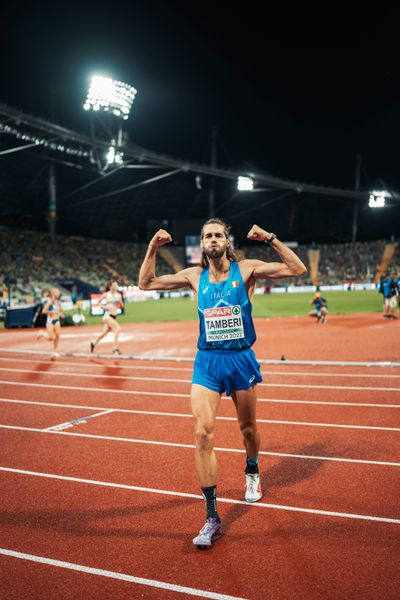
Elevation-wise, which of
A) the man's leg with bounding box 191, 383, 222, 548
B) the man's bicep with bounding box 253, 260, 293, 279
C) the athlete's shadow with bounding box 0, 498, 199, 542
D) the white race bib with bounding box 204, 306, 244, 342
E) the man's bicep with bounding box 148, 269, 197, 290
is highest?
the man's bicep with bounding box 253, 260, 293, 279

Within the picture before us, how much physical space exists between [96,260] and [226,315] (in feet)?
182

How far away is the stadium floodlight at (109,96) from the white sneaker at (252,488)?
41.9 m

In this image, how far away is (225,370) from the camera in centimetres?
411

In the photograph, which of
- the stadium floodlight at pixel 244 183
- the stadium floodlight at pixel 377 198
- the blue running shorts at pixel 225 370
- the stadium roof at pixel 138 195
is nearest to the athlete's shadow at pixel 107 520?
the blue running shorts at pixel 225 370

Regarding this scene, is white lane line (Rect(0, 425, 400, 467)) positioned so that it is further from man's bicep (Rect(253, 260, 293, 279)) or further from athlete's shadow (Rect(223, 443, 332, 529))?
man's bicep (Rect(253, 260, 293, 279))

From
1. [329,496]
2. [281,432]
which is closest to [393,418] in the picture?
[281,432]

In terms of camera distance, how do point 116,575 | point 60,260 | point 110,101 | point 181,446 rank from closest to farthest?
1. point 116,575
2. point 181,446
3. point 110,101
4. point 60,260

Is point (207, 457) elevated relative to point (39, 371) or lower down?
elevated

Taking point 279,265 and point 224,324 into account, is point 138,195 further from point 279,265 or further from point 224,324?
point 224,324

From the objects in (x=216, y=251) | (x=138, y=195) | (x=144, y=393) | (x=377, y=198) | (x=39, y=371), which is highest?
(x=377, y=198)

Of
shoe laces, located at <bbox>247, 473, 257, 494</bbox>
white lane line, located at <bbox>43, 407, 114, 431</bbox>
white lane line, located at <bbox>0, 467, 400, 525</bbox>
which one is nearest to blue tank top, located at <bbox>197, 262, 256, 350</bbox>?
shoe laces, located at <bbox>247, 473, 257, 494</bbox>

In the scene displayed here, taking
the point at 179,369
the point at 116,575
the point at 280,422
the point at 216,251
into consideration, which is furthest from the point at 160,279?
the point at 179,369

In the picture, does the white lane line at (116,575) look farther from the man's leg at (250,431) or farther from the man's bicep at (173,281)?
the man's bicep at (173,281)

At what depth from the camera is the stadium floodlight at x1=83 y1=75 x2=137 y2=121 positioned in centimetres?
4172
